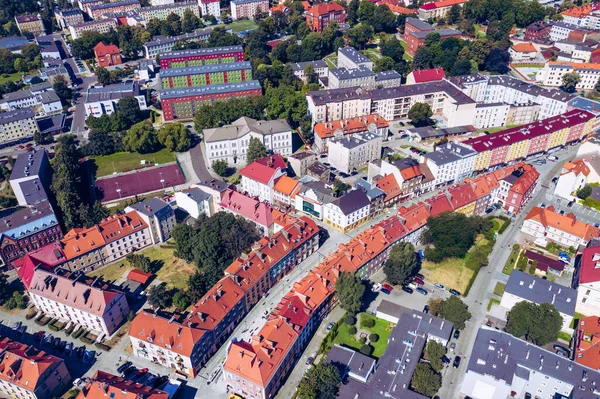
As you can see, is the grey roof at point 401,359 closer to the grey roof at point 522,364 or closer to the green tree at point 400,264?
the grey roof at point 522,364

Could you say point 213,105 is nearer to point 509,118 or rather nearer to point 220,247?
point 220,247

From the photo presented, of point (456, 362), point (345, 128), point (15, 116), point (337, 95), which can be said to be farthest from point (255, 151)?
point (15, 116)

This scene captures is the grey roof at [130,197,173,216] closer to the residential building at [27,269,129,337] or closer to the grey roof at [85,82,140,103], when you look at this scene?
the residential building at [27,269,129,337]

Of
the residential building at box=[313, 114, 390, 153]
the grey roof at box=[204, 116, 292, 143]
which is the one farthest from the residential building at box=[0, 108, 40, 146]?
the residential building at box=[313, 114, 390, 153]

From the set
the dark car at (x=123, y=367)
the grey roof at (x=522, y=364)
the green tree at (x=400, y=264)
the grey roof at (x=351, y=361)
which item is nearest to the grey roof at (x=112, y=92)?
the dark car at (x=123, y=367)

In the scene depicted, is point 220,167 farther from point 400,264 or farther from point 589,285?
point 589,285

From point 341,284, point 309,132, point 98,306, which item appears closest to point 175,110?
point 309,132
